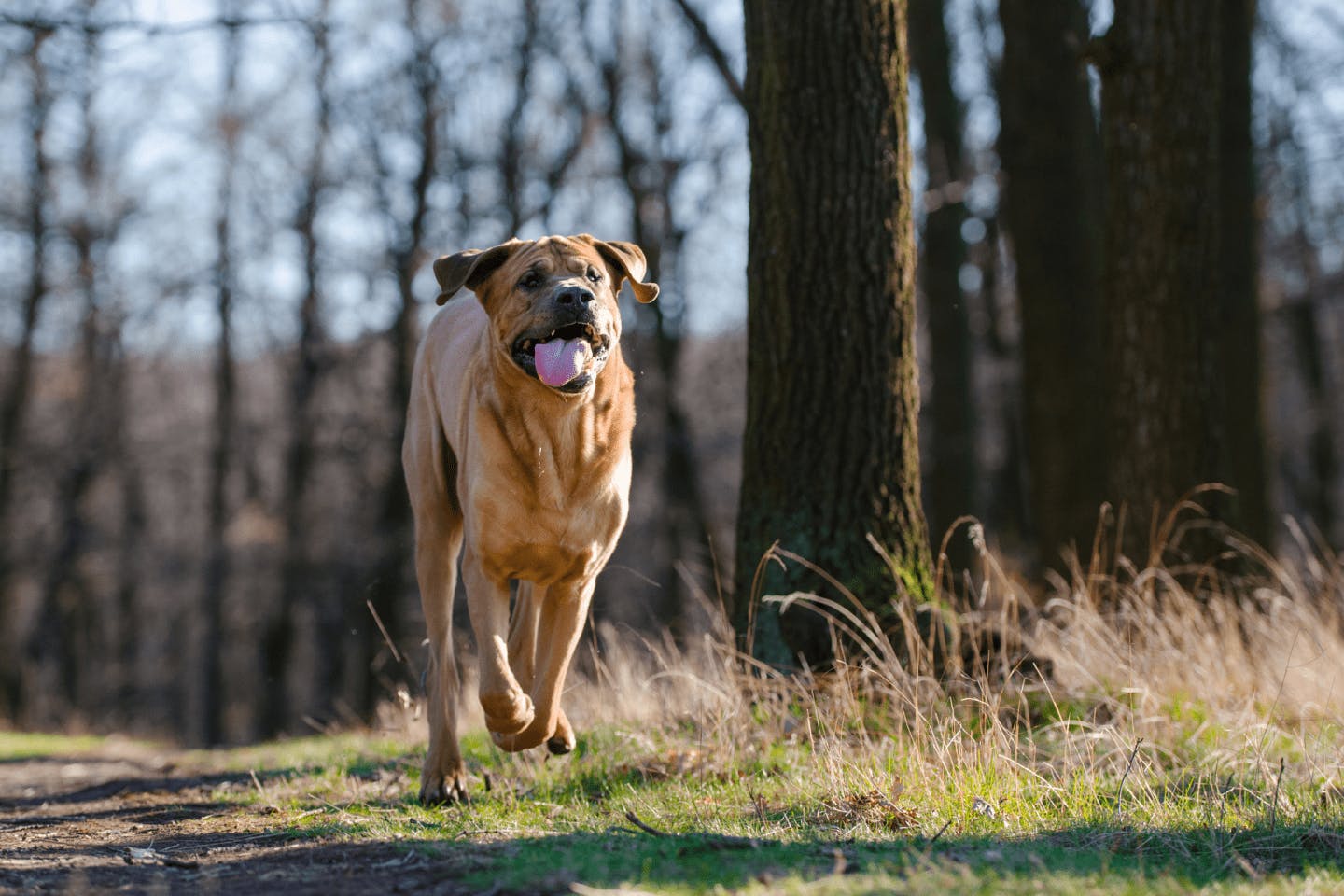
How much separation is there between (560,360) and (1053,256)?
8.42 meters

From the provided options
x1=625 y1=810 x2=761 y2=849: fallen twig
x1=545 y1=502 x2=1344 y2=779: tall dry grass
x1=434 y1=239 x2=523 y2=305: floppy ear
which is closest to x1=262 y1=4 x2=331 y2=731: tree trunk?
x1=545 y1=502 x2=1344 y2=779: tall dry grass

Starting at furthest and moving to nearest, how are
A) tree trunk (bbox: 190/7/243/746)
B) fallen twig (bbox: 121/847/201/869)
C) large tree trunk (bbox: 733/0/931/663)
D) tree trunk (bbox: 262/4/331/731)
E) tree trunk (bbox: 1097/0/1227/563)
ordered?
tree trunk (bbox: 190/7/243/746)
tree trunk (bbox: 262/4/331/731)
tree trunk (bbox: 1097/0/1227/563)
large tree trunk (bbox: 733/0/931/663)
fallen twig (bbox: 121/847/201/869)

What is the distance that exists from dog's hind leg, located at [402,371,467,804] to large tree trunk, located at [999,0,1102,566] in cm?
687

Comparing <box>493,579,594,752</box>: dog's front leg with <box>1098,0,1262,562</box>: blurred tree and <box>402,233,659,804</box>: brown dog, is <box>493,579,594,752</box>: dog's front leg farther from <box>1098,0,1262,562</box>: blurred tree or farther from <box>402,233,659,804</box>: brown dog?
<box>1098,0,1262,562</box>: blurred tree

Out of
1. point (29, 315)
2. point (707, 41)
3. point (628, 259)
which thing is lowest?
point (628, 259)

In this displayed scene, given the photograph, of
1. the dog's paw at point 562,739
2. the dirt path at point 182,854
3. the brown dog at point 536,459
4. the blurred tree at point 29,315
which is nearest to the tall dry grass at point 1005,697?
the dog's paw at point 562,739

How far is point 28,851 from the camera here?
4293 mm

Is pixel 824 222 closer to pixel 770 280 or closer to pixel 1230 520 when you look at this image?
pixel 770 280

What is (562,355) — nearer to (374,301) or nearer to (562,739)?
(562,739)

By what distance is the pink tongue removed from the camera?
463 cm

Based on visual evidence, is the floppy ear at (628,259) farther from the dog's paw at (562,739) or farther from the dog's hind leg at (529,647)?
the dog's paw at (562,739)

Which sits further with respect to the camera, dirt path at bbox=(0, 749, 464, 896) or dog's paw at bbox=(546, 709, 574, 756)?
dog's paw at bbox=(546, 709, 574, 756)

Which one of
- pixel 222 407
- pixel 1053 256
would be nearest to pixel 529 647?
pixel 1053 256

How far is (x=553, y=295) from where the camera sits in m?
4.69
